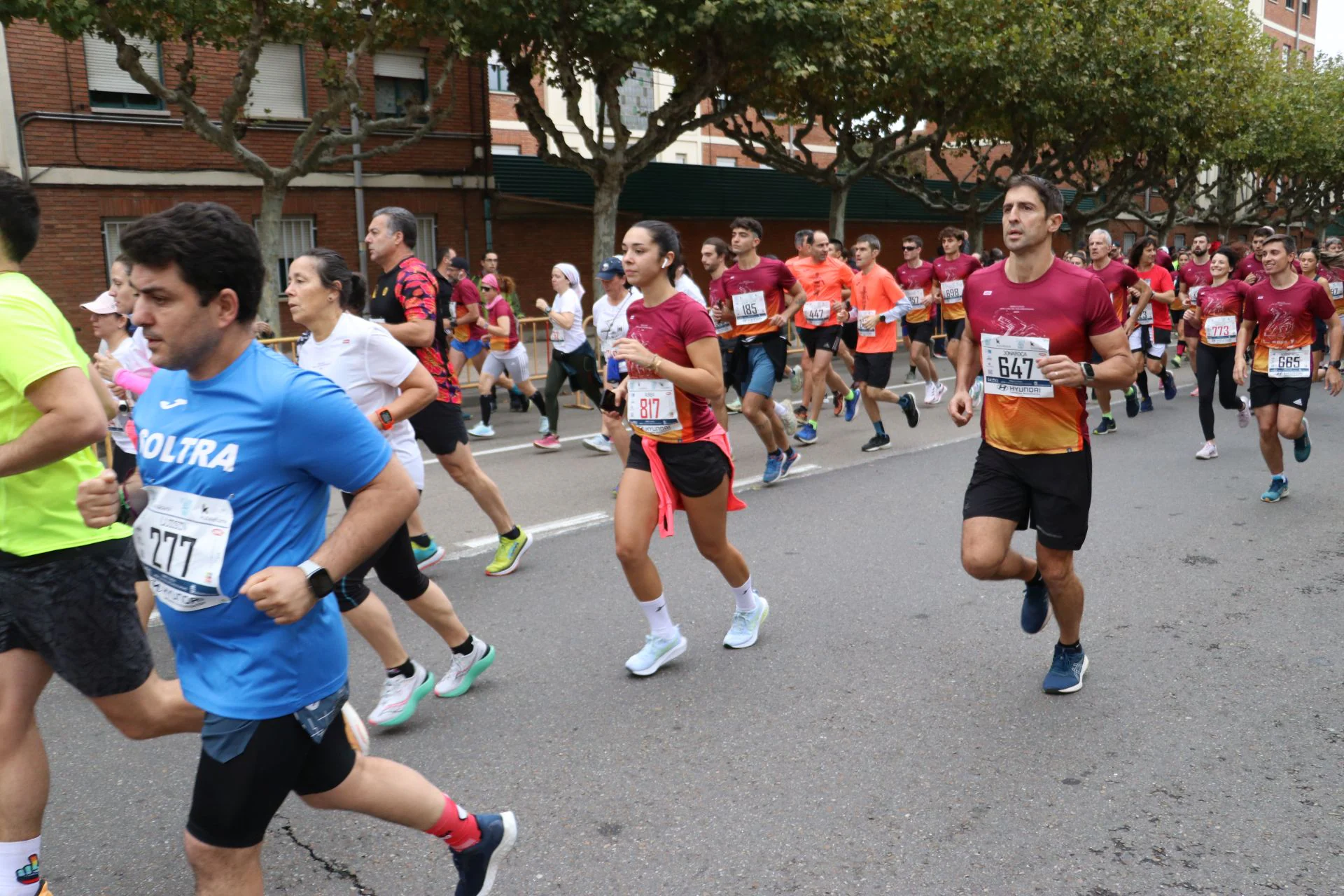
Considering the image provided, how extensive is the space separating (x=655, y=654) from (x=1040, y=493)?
5.49 feet

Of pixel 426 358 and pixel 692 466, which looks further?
pixel 426 358

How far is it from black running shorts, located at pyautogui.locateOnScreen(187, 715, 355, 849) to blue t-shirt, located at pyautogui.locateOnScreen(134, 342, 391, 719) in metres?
0.06

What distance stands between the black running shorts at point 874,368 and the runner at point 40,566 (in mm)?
8154

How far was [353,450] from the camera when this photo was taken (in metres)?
2.32

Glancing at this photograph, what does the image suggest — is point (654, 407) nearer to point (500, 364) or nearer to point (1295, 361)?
point (1295, 361)

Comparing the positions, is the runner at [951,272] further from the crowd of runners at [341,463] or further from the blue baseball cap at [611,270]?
the blue baseball cap at [611,270]

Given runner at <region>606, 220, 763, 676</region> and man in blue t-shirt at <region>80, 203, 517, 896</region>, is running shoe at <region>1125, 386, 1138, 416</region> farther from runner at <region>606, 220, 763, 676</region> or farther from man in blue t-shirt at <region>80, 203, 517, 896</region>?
man in blue t-shirt at <region>80, 203, 517, 896</region>

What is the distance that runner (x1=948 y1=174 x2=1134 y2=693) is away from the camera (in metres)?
4.19

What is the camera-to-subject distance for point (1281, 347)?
7.68 metres

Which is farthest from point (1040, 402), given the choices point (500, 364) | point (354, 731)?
point (500, 364)

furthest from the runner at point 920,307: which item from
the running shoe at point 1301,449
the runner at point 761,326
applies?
the running shoe at point 1301,449

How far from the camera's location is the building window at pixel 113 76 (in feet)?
59.6

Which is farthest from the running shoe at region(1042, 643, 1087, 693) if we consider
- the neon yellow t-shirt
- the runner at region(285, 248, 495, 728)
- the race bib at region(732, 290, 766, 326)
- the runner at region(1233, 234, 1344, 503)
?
the race bib at region(732, 290, 766, 326)

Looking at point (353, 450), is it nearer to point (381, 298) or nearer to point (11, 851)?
point (11, 851)
